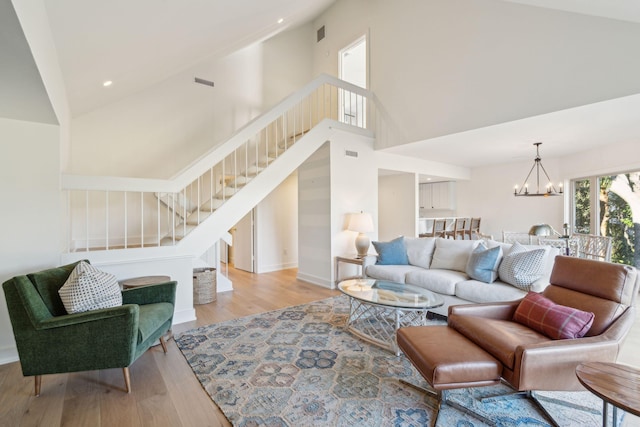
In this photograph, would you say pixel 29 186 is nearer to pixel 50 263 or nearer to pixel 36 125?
pixel 36 125

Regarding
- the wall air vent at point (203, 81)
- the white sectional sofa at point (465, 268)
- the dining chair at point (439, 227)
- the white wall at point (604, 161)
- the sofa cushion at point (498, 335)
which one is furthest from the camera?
the dining chair at point (439, 227)

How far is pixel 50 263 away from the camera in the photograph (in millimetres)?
2713

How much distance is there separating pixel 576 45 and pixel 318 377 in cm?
428

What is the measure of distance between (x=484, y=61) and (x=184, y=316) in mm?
5067

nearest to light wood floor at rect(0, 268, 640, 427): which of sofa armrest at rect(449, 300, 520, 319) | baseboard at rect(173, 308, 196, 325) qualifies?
baseboard at rect(173, 308, 196, 325)

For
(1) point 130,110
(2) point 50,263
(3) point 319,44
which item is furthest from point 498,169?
(2) point 50,263

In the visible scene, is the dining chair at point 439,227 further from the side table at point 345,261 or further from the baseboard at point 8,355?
the baseboard at point 8,355

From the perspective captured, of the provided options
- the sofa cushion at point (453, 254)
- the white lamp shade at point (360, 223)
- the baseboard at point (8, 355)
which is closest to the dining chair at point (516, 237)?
the sofa cushion at point (453, 254)

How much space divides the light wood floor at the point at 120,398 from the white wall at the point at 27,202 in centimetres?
74

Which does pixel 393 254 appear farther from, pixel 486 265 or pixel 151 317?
pixel 151 317

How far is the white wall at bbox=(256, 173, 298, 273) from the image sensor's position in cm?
643

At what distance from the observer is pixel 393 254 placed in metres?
4.30

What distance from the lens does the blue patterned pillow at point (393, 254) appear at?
430 centimetres

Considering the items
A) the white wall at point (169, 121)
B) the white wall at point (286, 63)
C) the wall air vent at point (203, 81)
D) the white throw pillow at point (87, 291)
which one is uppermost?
the white wall at point (286, 63)
